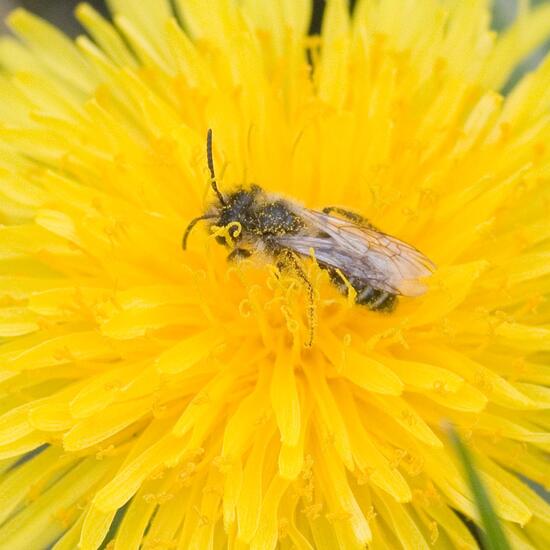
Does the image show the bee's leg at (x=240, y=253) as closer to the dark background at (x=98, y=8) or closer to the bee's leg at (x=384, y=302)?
the bee's leg at (x=384, y=302)

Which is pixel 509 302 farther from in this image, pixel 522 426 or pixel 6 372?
pixel 6 372

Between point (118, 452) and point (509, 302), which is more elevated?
point (509, 302)

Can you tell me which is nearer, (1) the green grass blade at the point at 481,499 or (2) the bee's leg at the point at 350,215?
(1) the green grass blade at the point at 481,499

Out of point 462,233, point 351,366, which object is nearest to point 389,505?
point 351,366

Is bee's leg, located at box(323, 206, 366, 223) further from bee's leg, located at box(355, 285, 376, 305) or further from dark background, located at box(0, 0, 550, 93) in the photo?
dark background, located at box(0, 0, 550, 93)

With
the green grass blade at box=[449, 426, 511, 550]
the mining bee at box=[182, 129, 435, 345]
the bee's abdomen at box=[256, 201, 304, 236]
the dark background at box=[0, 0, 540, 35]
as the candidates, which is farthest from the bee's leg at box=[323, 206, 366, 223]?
the dark background at box=[0, 0, 540, 35]

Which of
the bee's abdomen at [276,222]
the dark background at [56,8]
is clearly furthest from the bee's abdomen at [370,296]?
the dark background at [56,8]
